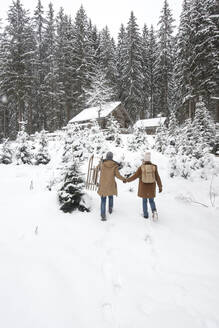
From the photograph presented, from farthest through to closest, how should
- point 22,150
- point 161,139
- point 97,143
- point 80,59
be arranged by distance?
point 80,59
point 161,139
point 22,150
point 97,143

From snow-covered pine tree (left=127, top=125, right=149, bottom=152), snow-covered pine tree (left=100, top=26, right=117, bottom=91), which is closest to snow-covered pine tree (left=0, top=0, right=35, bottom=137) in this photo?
snow-covered pine tree (left=100, top=26, right=117, bottom=91)

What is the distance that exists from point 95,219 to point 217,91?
18.8 metres

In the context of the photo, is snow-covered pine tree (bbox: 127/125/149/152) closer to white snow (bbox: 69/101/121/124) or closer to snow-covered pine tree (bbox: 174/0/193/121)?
snow-covered pine tree (bbox: 174/0/193/121)

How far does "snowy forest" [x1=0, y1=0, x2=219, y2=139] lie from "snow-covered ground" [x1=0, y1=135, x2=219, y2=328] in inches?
762

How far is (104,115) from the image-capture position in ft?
80.6

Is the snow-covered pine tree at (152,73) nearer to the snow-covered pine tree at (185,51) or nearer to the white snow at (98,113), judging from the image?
the snow-covered pine tree at (185,51)

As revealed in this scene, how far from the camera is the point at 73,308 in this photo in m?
2.24

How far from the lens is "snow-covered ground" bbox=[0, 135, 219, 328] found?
215 cm

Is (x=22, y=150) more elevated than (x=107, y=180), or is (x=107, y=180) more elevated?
(x=22, y=150)

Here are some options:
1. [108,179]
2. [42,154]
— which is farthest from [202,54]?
[108,179]

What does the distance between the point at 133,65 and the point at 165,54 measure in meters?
5.74

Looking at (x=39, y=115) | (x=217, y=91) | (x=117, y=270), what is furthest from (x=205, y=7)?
(x=39, y=115)

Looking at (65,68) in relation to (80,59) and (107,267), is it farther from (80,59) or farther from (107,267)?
(107,267)

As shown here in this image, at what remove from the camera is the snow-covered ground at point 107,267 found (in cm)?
215
